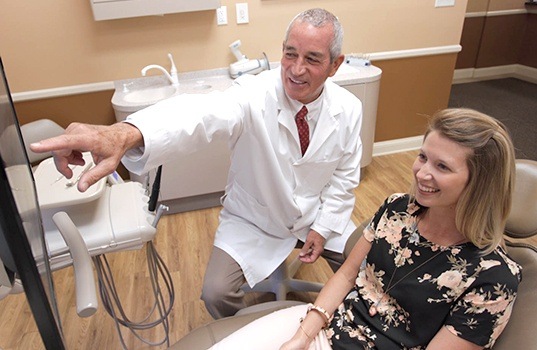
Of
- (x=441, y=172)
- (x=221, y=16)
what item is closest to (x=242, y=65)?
(x=221, y=16)

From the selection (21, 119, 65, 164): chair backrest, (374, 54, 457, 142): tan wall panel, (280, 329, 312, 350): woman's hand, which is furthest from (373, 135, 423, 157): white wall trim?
(280, 329, 312, 350): woman's hand

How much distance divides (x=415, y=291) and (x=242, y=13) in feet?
6.57

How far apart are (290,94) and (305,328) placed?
77cm

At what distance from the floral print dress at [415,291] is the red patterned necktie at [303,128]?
47 cm

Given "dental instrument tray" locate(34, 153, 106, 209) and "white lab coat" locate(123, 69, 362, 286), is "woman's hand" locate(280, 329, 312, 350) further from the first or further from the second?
"dental instrument tray" locate(34, 153, 106, 209)

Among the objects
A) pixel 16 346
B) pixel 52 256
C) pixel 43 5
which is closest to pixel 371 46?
pixel 43 5

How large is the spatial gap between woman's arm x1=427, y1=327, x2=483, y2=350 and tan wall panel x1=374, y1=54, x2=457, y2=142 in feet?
7.29

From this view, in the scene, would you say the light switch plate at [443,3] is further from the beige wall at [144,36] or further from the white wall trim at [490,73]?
the white wall trim at [490,73]

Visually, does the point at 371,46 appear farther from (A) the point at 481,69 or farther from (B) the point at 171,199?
(A) the point at 481,69

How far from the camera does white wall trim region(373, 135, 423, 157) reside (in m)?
3.10

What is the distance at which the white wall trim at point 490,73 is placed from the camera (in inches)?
183

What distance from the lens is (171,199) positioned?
2.44 meters

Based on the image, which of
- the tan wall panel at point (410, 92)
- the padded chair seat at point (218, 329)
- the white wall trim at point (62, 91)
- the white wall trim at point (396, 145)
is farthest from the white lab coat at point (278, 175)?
the white wall trim at point (396, 145)

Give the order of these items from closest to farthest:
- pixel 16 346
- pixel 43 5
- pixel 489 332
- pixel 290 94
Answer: pixel 489 332, pixel 290 94, pixel 16 346, pixel 43 5
